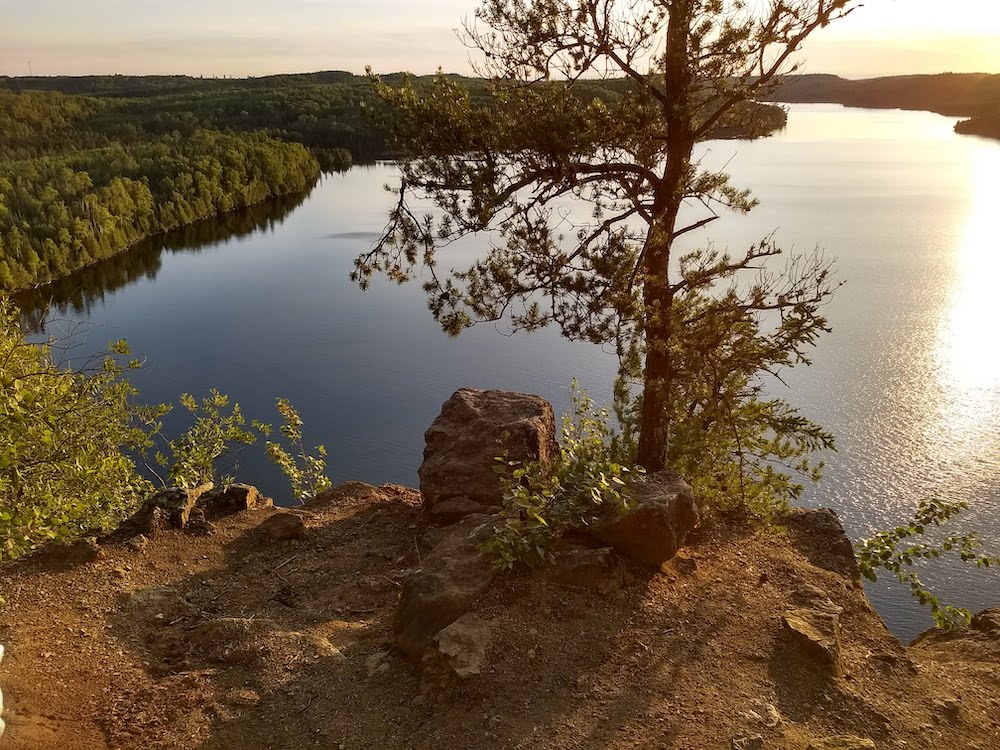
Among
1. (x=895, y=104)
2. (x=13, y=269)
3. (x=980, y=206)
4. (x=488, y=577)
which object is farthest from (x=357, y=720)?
(x=895, y=104)

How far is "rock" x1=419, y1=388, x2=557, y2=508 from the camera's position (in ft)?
32.5

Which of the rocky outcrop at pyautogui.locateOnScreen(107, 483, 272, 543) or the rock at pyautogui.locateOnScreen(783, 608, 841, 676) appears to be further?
the rocky outcrop at pyautogui.locateOnScreen(107, 483, 272, 543)

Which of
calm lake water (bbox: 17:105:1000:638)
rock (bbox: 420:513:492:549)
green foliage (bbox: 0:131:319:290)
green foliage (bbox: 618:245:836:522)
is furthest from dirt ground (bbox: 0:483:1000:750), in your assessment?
green foliage (bbox: 0:131:319:290)

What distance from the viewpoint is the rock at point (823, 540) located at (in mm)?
9352

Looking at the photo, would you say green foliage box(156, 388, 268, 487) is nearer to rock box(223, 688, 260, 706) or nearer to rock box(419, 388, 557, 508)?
rock box(419, 388, 557, 508)

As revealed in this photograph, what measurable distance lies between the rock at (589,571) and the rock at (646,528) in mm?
233

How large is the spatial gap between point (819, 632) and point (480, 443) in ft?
16.3

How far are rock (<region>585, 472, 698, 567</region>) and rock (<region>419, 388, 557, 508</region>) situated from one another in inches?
95.3

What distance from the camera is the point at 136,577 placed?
26.9 feet

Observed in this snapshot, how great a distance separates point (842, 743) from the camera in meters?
5.55

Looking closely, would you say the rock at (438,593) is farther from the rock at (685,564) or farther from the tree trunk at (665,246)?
the tree trunk at (665,246)

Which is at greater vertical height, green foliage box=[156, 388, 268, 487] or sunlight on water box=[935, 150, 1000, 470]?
green foliage box=[156, 388, 268, 487]

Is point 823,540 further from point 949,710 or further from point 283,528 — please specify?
point 283,528

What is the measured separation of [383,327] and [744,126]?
27160 mm
